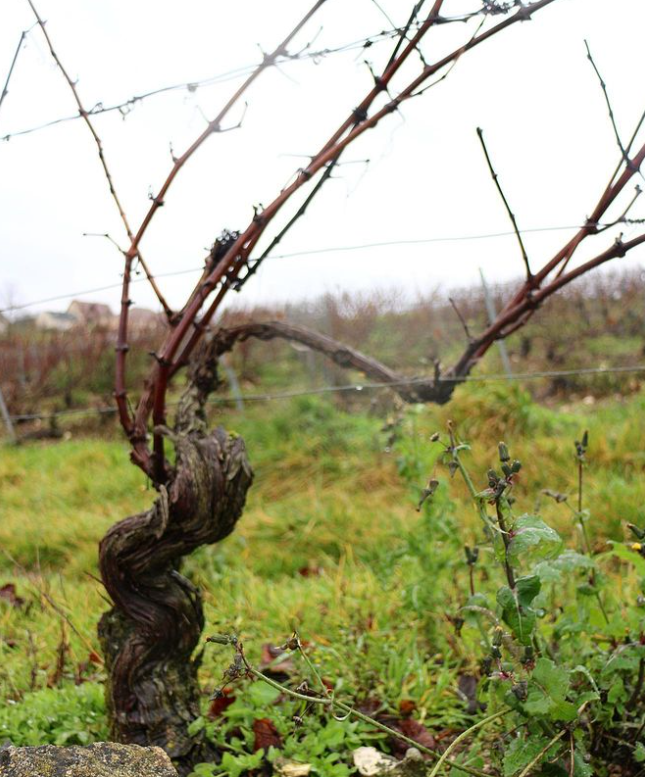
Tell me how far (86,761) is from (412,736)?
2.93 feet

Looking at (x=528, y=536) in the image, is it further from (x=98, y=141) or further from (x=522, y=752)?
(x=98, y=141)

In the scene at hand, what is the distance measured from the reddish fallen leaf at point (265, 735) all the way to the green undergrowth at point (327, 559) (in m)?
0.02

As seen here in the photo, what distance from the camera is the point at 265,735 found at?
1.91 m

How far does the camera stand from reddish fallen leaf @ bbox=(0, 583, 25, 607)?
338 cm

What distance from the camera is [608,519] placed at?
375cm

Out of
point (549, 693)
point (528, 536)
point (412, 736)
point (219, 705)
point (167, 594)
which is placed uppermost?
point (528, 536)

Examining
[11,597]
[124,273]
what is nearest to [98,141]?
[124,273]

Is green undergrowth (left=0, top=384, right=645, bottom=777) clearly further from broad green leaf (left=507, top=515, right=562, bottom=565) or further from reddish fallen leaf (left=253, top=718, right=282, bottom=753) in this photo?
broad green leaf (left=507, top=515, right=562, bottom=565)

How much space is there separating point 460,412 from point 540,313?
13.1ft

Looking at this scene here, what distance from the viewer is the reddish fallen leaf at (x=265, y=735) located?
6.23ft

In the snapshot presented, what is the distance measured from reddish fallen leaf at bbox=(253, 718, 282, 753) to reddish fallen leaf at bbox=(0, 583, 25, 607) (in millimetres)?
1859

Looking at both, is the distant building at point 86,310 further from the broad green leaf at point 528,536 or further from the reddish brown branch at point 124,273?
the broad green leaf at point 528,536

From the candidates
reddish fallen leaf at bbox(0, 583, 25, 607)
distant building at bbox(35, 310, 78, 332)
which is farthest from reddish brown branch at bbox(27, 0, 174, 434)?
reddish fallen leaf at bbox(0, 583, 25, 607)

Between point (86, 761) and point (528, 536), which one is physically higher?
point (528, 536)
